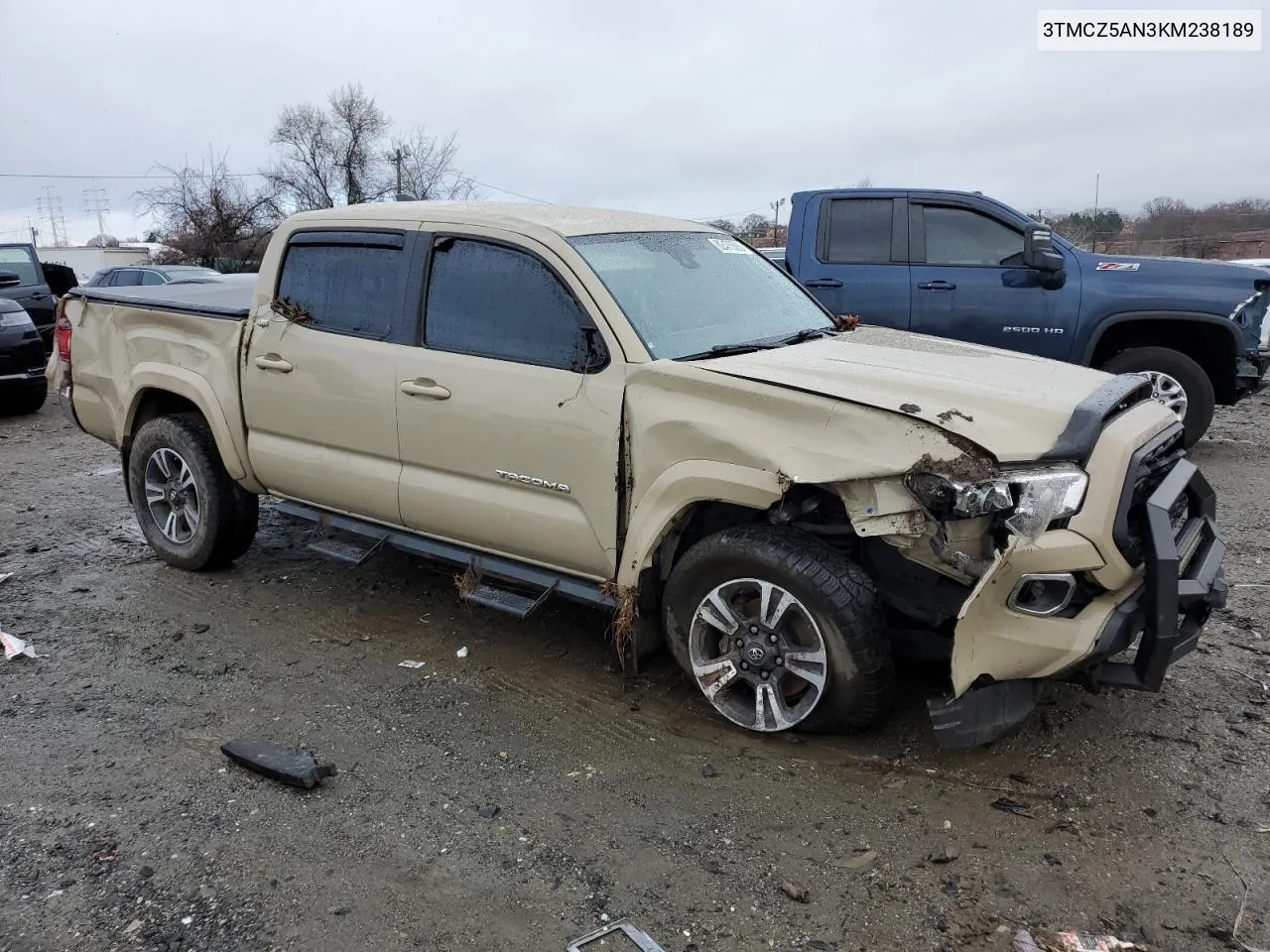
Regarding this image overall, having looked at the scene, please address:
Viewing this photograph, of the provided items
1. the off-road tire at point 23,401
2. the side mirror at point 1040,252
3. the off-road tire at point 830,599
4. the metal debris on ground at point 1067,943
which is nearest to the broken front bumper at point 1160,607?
the off-road tire at point 830,599

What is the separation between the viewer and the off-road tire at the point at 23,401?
1080cm

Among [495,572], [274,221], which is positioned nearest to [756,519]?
[495,572]

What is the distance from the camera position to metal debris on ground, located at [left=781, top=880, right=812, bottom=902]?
277 cm

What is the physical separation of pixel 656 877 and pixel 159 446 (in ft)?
12.6

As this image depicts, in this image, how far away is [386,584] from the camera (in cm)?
529

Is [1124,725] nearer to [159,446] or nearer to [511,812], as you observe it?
[511,812]

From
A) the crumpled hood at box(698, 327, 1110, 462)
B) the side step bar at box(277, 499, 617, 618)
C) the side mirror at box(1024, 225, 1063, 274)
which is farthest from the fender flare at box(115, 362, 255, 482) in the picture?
the side mirror at box(1024, 225, 1063, 274)

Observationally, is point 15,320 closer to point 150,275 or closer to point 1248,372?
point 150,275

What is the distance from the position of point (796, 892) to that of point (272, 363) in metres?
3.36

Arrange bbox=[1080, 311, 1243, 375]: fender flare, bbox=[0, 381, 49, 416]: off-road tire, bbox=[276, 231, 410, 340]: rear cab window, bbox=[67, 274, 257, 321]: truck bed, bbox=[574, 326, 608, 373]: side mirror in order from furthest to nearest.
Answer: bbox=[0, 381, 49, 416]: off-road tire < bbox=[1080, 311, 1243, 375]: fender flare < bbox=[67, 274, 257, 321]: truck bed < bbox=[276, 231, 410, 340]: rear cab window < bbox=[574, 326, 608, 373]: side mirror

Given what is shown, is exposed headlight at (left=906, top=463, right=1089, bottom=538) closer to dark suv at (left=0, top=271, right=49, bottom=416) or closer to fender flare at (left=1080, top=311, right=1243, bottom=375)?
fender flare at (left=1080, top=311, right=1243, bottom=375)

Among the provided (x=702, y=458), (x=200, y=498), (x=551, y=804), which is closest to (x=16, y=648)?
(x=200, y=498)

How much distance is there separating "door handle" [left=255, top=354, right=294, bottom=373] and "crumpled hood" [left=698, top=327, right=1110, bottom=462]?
214 centimetres

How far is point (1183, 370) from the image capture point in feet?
24.0
